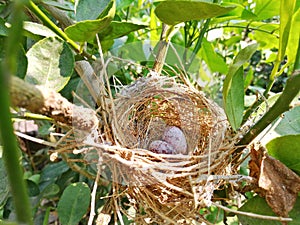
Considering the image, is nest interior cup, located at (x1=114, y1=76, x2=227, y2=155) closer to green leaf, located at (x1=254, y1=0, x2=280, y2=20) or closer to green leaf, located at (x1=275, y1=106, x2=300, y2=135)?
green leaf, located at (x1=275, y1=106, x2=300, y2=135)

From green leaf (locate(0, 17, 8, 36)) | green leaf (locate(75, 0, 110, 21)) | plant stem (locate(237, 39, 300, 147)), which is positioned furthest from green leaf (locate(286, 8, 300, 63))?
green leaf (locate(0, 17, 8, 36))

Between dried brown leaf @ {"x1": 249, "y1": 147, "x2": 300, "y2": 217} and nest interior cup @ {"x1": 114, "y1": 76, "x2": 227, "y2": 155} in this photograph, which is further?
nest interior cup @ {"x1": 114, "y1": 76, "x2": 227, "y2": 155}

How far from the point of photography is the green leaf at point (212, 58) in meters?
0.87

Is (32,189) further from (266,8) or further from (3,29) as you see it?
(266,8)

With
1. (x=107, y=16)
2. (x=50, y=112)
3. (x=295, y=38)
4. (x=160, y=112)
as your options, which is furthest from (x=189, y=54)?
(x=50, y=112)

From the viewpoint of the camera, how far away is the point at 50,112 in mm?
339

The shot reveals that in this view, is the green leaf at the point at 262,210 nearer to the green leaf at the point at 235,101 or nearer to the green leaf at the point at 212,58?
the green leaf at the point at 235,101

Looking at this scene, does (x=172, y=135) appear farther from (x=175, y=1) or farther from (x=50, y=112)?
(x=50, y=112)

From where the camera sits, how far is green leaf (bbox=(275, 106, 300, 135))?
0.60 m

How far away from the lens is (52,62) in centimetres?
55

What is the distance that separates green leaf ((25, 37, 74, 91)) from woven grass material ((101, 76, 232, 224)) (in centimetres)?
10

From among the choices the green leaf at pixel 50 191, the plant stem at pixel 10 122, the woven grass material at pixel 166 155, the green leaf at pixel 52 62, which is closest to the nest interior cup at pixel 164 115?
the woven grass material at pixel 166 155

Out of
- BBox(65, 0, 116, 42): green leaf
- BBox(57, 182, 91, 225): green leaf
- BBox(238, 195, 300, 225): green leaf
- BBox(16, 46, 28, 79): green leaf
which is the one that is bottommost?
BBox(57, 182, 91, 225): green leaf

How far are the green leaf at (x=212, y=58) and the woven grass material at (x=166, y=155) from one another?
Answer: 0.54ft
